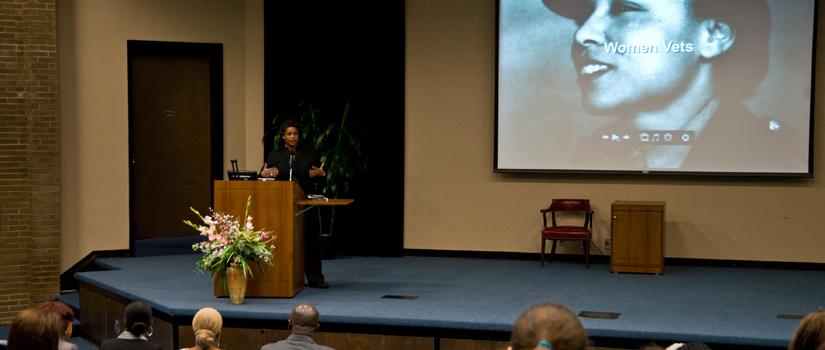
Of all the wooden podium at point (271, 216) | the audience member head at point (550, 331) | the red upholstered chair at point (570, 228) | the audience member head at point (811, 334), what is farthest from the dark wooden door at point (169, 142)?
the audience member head at point (550, 331)

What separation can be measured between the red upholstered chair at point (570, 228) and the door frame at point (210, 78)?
3.40 m

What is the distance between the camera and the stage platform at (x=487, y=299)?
4523 millimetres

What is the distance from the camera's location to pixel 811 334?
2.03 m

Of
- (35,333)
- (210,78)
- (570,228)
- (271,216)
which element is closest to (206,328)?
(35,333)

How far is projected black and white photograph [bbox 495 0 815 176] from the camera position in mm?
6965

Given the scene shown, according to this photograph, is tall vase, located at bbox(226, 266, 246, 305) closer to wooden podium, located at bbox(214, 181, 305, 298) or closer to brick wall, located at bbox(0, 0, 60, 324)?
wooden podium, located at bbox(214, 181, 305, 298)

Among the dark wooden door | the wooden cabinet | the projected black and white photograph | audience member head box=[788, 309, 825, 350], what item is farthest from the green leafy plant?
audience member head box=[788, 309, 825, 350]

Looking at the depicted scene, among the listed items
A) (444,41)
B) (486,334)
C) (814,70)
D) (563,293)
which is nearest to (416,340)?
(486,334)

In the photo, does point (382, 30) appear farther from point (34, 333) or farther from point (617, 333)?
point (34, 333)

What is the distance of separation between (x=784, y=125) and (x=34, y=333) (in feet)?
21.6

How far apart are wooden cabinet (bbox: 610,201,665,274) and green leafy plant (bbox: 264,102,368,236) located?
2590mm

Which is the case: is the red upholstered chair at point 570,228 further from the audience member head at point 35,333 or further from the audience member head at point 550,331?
the audience member head at point 550,331

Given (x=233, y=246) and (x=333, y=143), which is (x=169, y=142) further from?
(x=233, y=246)

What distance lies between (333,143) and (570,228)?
2.56 meters
